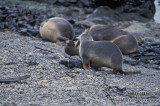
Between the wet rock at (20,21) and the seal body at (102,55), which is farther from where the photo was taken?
the wet rock at (20,21)

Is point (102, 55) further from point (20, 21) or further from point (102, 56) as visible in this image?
point (20, 21)

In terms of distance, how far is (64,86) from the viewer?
3264mm

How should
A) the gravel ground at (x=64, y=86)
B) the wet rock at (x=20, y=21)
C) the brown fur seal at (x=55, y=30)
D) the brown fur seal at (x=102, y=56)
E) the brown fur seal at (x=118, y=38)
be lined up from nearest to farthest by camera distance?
the gravel ground at (x=64, y=86)
the brown fur seal at (x=102, y=56)
the brown fur seal at (x=118, y=38)
the brown fur seal at (x=55, y=30)
the wet rock at (x=20, y=21)

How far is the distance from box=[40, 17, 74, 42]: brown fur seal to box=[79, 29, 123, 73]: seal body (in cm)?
240

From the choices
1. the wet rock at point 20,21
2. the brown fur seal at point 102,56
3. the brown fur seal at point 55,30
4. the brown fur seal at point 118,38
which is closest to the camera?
the brown fur seal at point 102,56

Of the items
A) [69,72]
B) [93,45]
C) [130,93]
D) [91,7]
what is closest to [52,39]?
[93,45]

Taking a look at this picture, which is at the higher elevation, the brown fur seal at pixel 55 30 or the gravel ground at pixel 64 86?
the gravel ground at pixel 64 86

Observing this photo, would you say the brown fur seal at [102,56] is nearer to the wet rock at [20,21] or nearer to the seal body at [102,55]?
the seal body at [102,55]

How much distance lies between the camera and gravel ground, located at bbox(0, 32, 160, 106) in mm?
2857

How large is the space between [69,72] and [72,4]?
904cm

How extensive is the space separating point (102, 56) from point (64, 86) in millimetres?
1198

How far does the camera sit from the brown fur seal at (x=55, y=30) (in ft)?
22.4

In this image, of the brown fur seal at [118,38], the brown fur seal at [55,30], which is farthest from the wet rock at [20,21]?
the brown fur seal at [118,38]

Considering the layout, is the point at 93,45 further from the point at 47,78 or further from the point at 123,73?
the point at 47,78
